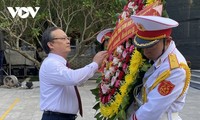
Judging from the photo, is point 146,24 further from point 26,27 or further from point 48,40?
point 26,27

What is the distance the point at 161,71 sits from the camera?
218 cm

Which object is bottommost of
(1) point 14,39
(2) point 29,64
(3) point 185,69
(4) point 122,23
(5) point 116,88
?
(2) point 29,64

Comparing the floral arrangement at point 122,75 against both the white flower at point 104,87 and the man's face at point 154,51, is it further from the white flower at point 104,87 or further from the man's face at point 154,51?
the man's face at point 154,51

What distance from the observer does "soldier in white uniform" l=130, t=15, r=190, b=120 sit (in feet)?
6.94

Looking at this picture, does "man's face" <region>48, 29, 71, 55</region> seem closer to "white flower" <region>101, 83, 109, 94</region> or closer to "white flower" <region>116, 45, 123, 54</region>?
"white flower" <region>101, 83, 109, 94</region>

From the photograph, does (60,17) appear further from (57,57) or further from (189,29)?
(57,57)

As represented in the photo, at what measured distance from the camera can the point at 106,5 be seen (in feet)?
41.7

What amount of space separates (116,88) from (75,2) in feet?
33.1

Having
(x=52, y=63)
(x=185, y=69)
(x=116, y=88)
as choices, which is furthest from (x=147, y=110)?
(x=52, y=63)

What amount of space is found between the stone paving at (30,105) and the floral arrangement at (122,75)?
4.47 m

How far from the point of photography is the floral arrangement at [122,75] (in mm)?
2453

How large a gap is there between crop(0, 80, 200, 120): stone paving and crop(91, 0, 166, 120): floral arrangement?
4.47 meters

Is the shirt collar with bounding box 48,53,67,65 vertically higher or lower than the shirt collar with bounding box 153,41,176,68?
lower

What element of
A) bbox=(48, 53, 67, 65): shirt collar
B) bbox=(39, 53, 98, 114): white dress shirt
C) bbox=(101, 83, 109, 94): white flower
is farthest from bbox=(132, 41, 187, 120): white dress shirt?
bbox=(48, 53, 67, 65): shirt collar
